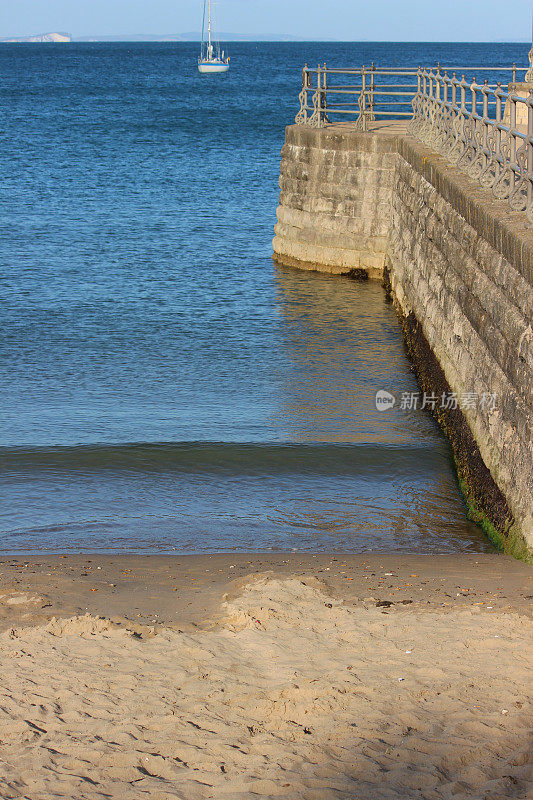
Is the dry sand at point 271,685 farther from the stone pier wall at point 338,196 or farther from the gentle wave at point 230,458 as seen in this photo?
the stone pier wall at point 338,196

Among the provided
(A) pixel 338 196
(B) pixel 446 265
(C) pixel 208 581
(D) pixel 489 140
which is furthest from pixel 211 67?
(C) pixel 208 581

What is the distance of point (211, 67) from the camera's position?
363ft

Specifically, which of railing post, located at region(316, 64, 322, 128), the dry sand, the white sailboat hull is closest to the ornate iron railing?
the dry sand

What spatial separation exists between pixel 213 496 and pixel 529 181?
412 centimetres

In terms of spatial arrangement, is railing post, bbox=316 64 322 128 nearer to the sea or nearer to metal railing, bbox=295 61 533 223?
metal railing, bbox=295 61 533 223

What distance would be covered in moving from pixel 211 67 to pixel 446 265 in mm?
107336

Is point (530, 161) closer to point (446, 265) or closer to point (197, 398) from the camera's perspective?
point (446, 265)

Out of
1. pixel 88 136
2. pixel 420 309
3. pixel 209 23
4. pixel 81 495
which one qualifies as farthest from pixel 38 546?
pixel 209 23

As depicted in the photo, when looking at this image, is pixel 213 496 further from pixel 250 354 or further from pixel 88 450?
pixel 250 354

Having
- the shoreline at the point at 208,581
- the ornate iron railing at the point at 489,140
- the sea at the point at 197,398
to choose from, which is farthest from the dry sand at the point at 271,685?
the ornate iron railing at the point at 489,140

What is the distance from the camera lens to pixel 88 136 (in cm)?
4741

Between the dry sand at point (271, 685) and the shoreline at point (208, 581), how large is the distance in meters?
0.02

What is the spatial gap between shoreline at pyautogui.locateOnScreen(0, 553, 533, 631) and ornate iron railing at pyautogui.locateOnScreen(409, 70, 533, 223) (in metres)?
2.63

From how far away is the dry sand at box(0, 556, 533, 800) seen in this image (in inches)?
156
